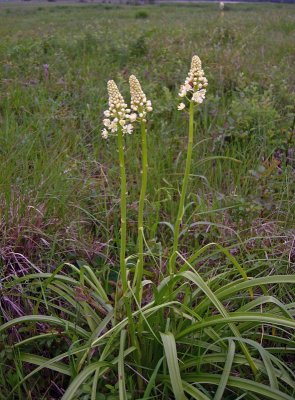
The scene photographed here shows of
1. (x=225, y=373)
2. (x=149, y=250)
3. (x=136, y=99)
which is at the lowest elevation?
(x=225, y=373)

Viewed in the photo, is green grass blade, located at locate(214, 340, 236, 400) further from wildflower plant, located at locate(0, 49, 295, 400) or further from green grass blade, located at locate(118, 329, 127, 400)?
green grass blade, located at locate(118, 329, 127, 400)

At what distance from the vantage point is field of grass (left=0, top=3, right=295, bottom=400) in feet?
7.14

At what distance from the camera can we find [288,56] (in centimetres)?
764

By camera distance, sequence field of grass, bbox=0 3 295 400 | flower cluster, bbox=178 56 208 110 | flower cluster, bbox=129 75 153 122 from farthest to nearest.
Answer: field of grass, bbox=0 3 295 400, flower cluster, bbox=178 56 208 110, flower cluster, bbox=129 75 153 122

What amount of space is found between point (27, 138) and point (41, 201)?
913 millimetres

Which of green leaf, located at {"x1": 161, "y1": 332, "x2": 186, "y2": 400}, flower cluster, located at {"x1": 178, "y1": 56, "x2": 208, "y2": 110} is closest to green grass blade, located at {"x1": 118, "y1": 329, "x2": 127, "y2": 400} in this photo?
green leaf, located at {"x1": 161, "y1": 332, "x2": 186, "y2": 400}

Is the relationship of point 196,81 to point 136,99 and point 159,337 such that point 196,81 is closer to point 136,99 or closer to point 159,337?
point 136,99

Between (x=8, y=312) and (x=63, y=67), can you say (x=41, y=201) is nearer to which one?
(x=8, y=312)

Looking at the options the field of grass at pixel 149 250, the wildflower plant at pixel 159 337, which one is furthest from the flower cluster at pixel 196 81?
the field of grass at pixel 149 250

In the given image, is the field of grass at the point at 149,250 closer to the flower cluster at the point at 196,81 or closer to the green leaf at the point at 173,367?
the green leaf at the point at 173,367

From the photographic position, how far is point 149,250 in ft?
8.14

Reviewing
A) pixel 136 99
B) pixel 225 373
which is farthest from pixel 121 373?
pixel 136 99

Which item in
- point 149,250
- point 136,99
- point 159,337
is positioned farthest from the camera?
point 149,250

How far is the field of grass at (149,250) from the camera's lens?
7.14 feet
